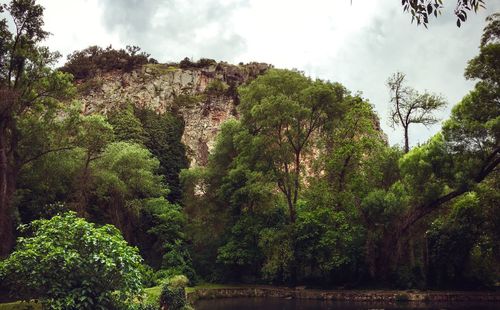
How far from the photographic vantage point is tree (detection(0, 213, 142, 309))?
36.9 ft

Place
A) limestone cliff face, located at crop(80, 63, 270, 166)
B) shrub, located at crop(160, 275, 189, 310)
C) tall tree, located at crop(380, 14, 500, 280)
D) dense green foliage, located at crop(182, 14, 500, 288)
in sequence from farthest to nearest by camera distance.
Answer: limestone cliff face, located at crop(80, 63, 270, 166), dense green foliage, located at crop(182, 14, 500, 288), tall tree, located at crop(380, 14, 500, 280), shrub, located at crop(160, 275, 189, 310)

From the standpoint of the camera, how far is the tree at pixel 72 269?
1123 centimetres

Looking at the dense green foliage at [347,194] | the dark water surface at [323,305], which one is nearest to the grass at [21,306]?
the dark water surface at [323,305]

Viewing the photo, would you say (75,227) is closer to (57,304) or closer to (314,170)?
(57,304)

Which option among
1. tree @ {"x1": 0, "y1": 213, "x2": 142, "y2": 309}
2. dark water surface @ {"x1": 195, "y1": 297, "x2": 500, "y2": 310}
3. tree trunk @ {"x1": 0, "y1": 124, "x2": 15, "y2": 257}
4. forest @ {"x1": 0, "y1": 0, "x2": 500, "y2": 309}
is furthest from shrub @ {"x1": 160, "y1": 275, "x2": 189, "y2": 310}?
tree trunk @ {"x1": 0, "y1": 124, "x2": 15, "y2": 257}

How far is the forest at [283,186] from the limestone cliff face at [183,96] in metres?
18.1

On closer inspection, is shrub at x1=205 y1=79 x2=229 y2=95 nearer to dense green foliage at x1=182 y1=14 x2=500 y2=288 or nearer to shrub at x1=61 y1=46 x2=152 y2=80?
shrub at x1=61 y1=46 x2=152 y2=80

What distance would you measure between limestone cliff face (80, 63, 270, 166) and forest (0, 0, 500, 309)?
1809 centimetres

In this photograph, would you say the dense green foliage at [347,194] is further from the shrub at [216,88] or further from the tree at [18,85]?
the shrub at [216,88]

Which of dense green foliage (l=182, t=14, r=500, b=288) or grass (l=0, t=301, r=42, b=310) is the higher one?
dense green foliage (l=182, t=14, r=500, b=288)

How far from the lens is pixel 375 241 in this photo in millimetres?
30000

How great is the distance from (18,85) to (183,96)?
3759 cm

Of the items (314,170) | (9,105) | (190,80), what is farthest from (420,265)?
(190,80)

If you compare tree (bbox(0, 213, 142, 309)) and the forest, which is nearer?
tree (bbox(0, 213, 142, 309))
